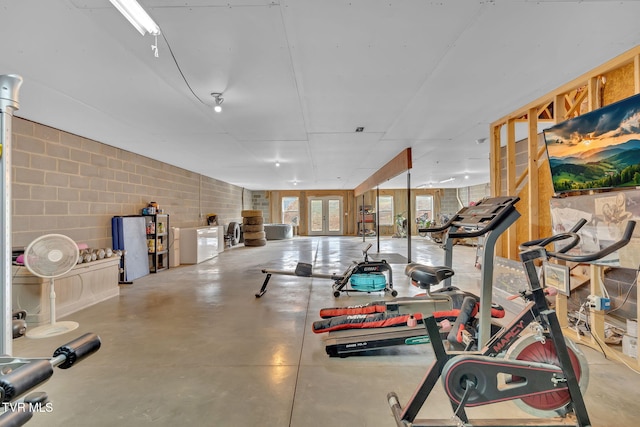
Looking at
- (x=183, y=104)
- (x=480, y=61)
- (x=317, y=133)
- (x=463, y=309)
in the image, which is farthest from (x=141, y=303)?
(x=480, y=61)

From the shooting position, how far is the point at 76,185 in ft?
14.4

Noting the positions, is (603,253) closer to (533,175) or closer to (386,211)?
(533,175)

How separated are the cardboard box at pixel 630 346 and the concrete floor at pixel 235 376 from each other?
0.18 m

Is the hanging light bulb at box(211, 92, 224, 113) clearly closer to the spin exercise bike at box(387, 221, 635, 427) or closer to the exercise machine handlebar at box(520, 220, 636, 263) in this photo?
the spin exercise bike at box(387, 221, 635, 427)

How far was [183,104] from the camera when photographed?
127 inches

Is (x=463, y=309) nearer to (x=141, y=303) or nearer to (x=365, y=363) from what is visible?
(x=365, y=363)

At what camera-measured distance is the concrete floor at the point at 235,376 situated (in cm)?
175

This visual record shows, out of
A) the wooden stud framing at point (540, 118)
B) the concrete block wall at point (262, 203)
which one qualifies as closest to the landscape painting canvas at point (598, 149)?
the wooden stud framing at point (540, 118)

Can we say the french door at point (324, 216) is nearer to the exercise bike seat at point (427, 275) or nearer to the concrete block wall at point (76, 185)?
the concrete block wall at point (76, 185)

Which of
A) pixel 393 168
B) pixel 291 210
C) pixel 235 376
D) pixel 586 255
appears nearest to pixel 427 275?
pixel 586 255

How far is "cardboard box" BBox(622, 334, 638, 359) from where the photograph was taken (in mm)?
2309

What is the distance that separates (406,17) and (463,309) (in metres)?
2.21

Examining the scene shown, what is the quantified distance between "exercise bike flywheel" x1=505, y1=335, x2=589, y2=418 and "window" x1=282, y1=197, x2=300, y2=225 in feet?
45.2

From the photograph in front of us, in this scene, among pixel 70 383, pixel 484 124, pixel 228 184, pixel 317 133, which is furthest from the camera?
pixel 228 184
